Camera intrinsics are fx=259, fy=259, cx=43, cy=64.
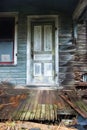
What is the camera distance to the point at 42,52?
25.8 feet

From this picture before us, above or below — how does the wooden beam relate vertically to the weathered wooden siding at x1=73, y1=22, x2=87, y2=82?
above

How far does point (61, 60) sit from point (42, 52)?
0.63m

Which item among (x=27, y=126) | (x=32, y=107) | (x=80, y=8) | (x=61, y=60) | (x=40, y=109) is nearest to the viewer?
(x=27, y=126)

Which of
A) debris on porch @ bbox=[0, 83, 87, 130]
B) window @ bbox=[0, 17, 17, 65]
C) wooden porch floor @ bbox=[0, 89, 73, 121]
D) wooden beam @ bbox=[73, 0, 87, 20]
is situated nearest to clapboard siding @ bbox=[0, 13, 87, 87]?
window @ bbox=[0, 17, 17, 65]

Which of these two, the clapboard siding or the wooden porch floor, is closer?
the wooden porch floor

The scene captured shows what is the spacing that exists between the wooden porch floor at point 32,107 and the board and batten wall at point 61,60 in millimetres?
1199

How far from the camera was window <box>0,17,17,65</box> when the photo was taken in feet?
25.7

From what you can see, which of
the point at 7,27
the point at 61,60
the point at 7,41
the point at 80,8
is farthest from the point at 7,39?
the point at 80,8

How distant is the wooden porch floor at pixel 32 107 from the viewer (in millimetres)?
4473

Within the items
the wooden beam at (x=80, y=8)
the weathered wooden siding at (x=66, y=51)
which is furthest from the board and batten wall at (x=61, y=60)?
the wooden beam at (x=80, y=8)

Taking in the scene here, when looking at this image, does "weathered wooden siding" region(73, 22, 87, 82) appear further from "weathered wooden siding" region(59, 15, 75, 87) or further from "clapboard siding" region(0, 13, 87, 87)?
"weathered wooden siding" region(59, 15, 75, 87)

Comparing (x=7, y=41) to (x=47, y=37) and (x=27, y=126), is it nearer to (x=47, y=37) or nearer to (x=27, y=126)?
(x=47, y=37)

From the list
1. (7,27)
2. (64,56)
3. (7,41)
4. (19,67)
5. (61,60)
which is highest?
(7,27)

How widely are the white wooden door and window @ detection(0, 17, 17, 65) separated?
1.89 feet
